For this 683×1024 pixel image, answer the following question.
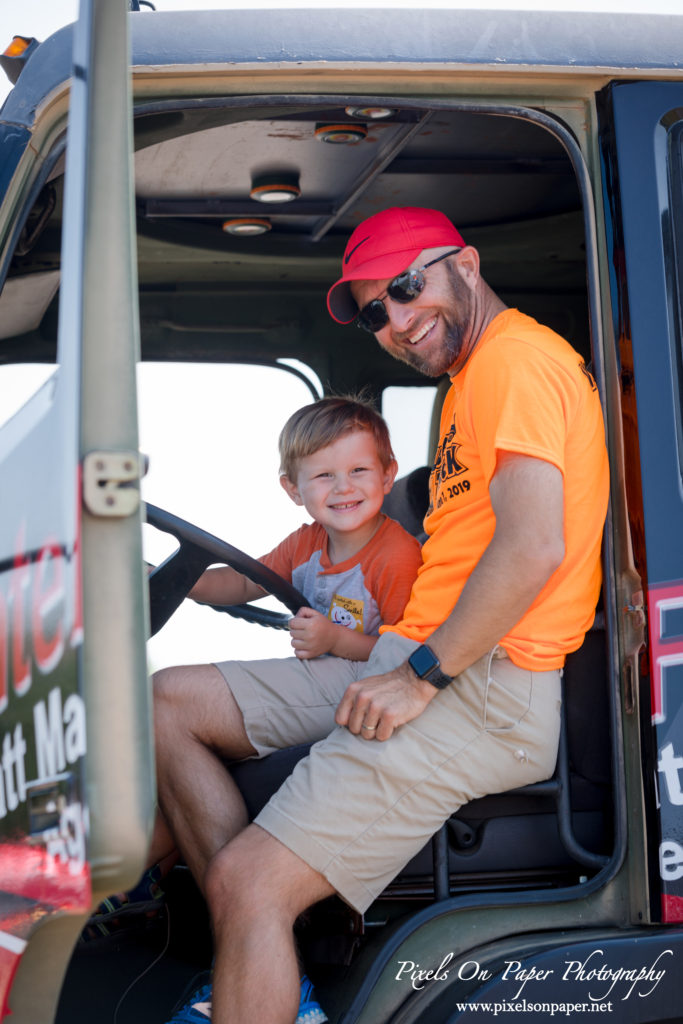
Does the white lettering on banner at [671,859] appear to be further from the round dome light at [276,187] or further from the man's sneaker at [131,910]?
the round dome light at [276,187]

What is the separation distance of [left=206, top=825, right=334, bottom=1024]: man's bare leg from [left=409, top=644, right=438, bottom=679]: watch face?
0.38m

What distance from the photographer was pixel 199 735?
201cm

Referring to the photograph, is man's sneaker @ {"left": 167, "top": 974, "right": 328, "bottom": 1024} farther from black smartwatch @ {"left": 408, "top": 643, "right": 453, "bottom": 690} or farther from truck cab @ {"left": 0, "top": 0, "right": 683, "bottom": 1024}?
black smartwatch @ {"left": 408, "top": 643, "right": 453, "bottom": 690}

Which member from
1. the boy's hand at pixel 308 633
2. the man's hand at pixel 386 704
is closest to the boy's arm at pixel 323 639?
the boy's hand at pixel 308 633

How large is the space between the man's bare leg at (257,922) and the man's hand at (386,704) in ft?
0.80

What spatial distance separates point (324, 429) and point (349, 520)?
22 centimetres

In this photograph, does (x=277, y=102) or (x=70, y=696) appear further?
(x=277, y=102)

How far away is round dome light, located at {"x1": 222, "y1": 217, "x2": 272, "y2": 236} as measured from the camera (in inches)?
→ 113

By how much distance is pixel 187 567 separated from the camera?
2.18m

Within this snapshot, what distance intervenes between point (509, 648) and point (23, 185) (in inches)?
44.5

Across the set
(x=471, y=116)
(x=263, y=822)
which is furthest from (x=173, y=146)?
(x=263, y=822)

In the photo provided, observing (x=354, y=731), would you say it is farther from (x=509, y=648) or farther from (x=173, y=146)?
(x=173, y=146)

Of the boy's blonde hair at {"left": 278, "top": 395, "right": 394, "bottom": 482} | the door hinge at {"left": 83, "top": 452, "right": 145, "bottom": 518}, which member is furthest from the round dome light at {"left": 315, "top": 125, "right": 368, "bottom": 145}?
the door hinge at {"left": 83, "top": 452, "right": 145, "bottom": 518}

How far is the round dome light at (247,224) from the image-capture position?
286cm
